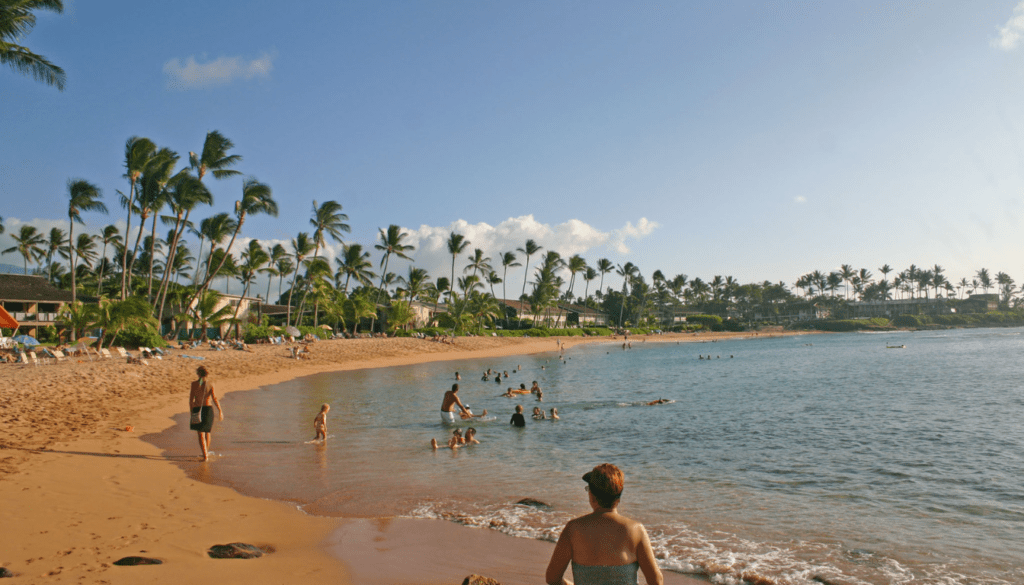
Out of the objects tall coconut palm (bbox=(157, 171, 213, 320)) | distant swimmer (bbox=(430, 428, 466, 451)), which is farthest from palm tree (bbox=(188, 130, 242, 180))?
distant swimmer (bbox=(430, 428, 466, 451))

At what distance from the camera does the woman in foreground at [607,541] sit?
2.98 m

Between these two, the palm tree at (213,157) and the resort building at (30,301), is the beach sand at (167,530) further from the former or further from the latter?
the resort building at (30,301)

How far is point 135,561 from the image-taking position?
5578 millimetres

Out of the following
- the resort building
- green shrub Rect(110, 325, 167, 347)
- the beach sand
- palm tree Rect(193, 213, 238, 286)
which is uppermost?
palm tree Rect(193, 213, 238, 286)

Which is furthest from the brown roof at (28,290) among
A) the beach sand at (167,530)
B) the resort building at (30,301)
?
the beach sand at (167,530)

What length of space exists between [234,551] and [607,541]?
4.82m

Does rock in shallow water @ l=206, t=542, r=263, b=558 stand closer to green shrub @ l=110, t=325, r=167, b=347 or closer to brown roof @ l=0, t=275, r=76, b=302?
green shrub @ l=110, t=325, r=167, b=347

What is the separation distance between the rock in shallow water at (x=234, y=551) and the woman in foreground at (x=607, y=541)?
4468 mm

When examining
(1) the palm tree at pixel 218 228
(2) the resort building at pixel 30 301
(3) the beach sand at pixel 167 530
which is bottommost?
(3) the beach sand at pixel 167 530

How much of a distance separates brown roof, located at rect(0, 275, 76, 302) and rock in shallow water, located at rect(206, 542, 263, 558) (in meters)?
47.2

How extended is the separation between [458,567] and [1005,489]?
9765 millimetres

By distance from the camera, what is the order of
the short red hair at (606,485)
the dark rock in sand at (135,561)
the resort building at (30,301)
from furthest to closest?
the resort building at (30,301)
the dark rock in sand at (135,561)
the short red hair at (606,485)

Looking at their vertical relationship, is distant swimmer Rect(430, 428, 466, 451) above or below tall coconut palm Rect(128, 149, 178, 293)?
below

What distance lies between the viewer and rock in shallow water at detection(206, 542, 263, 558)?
600 cm
